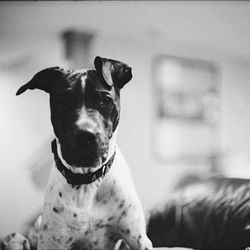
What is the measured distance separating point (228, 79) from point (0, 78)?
0.80 meters

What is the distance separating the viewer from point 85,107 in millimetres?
824

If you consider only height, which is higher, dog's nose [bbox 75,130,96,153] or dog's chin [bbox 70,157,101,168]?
dog's nose [bbox 75,130,96,153]

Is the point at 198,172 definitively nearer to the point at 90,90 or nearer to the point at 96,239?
the point at 96,239

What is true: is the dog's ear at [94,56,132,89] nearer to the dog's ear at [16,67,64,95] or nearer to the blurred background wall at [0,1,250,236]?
the dog's ear at [16,67,64,95]

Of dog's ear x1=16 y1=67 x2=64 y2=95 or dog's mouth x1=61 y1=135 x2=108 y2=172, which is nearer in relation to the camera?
dog's mouth x1=61 y1=135 x2=108 y2=172

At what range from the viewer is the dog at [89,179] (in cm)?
83

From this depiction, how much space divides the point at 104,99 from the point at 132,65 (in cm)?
52

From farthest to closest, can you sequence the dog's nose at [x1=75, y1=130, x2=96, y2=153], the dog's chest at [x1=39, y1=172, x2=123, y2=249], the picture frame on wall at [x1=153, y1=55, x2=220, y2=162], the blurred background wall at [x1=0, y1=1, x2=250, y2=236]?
1. the picture frame on wall at [x1=153, y1=55, x2=220, y2=162]
2. the blurred background wall at [x1=0, y1=1, x2=250, y2=236]
3. the dog's chest at [x1=39, y1=172, x2=123, y2=249]
4. the dog's nose at [x1=75, y1=130, x2=96, y2=153]

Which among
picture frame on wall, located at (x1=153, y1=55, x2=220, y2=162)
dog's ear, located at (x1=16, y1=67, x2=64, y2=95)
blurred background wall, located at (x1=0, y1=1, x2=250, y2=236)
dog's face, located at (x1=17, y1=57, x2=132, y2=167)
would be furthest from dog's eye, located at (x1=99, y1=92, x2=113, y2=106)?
picture frame on wall, located at (x1=153, y1=55, x2=220, y2=162)

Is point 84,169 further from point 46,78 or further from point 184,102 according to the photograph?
point 184,102

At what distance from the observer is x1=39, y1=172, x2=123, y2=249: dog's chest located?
88cm

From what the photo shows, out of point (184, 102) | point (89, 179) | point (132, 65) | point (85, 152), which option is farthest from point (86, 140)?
point (184, 102)

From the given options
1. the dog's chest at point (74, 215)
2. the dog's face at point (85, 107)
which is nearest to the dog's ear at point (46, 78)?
the dog's face at point (85, 107)

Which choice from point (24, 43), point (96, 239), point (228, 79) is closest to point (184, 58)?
point (228, 79)
